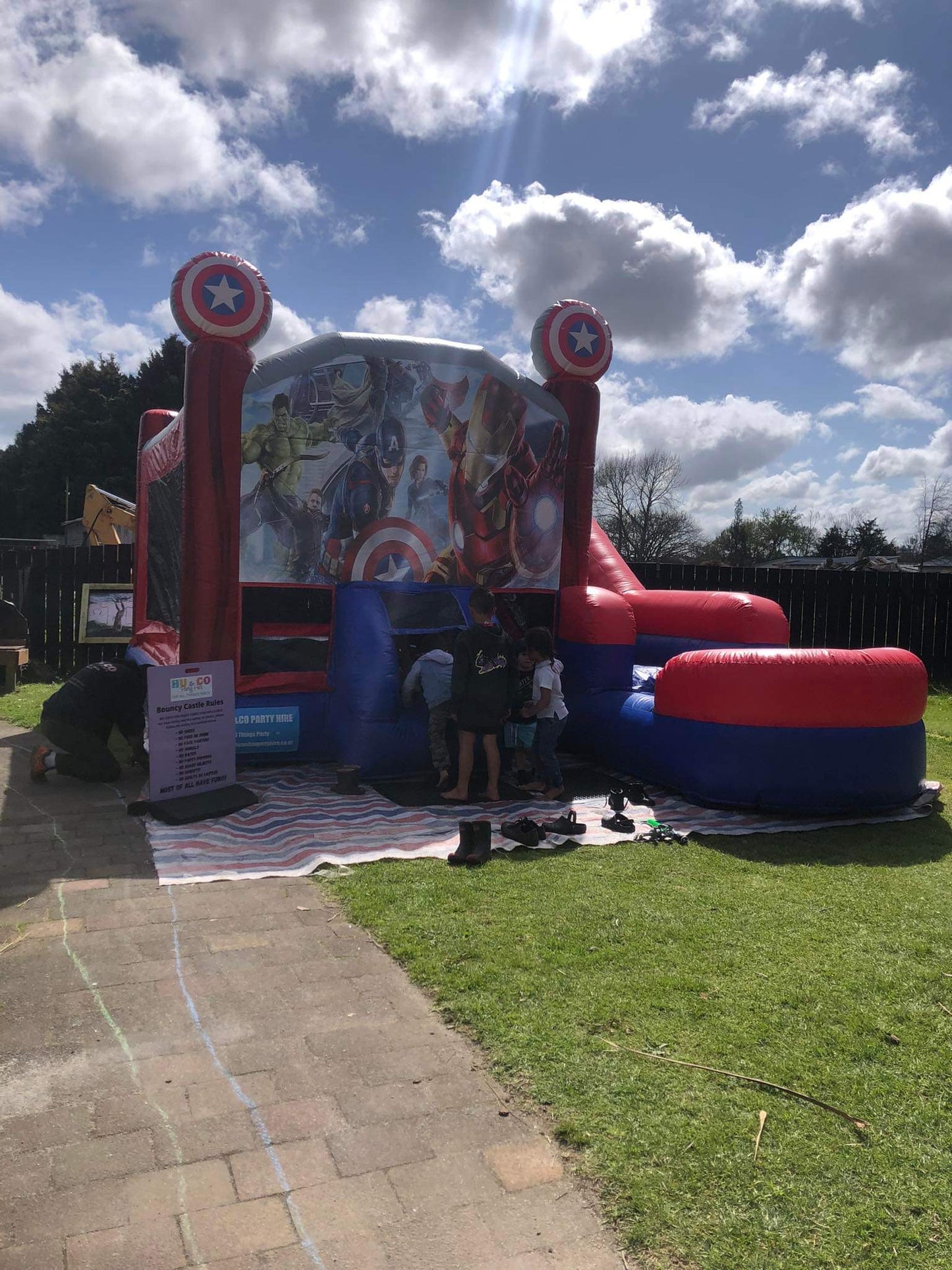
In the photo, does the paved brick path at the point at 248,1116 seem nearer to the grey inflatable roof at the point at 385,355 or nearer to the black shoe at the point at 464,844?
the black shoe at the point at 464,844

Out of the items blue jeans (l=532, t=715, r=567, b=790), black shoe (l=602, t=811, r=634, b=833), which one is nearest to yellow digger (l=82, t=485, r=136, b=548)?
blue jeans (l=532, t=715, r=567, b=790)

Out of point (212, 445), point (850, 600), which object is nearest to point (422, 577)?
→ point (212, 445)

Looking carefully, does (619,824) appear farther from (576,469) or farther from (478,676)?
(576,469)

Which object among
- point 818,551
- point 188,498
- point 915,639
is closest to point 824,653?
point 188,498

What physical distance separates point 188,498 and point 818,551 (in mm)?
50253

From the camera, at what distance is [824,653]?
6.09 meters

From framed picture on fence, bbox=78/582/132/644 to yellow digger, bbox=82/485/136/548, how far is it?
188cm

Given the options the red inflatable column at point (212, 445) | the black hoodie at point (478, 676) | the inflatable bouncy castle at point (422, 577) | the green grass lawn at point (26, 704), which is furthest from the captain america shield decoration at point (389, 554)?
the green grass lawn at point (26, 704)

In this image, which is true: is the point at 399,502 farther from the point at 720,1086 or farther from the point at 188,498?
the point at 720,1086

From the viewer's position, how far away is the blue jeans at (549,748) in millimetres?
6785

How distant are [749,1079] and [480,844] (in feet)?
8.03

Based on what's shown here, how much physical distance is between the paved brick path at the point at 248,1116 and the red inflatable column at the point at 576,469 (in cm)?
516

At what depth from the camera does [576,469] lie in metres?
8.61

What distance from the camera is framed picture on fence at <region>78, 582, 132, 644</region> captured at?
1271 centimetres
